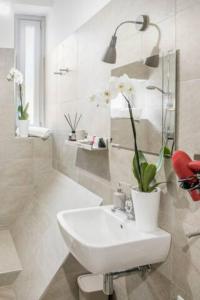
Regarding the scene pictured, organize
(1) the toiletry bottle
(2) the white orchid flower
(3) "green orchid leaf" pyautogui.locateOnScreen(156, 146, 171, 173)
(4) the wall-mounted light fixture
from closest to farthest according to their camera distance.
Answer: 1. (3) "green orchid leaf" pyautogui.locateOnScreen(156, 146, 171, 173)
2. (4) the wall-mounted light fixture
3. (1) the toiletry bottle
4. (2) the white orchid flower

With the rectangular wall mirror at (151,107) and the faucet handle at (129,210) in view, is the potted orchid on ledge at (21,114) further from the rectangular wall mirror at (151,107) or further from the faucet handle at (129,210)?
the faucet handle at (129,210)

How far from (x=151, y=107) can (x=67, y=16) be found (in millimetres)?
1875

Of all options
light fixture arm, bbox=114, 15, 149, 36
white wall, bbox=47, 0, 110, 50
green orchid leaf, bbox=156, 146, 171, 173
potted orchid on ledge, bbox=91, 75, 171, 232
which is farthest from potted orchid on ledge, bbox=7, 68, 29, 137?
green orchid leaf, bbox=156, 146, 171, 173

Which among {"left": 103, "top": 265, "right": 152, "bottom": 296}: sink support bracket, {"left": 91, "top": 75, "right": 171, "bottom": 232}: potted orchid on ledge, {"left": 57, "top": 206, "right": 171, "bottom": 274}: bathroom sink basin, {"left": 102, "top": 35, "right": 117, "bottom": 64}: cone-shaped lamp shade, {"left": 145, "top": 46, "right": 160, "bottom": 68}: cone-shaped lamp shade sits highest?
{"left": 102, "top": 35, "right": 117, "bottom": 64}: cone-shaped lamp shade

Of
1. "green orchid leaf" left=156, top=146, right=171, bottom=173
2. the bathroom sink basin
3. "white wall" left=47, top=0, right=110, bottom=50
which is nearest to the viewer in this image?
the bathroom sink basin

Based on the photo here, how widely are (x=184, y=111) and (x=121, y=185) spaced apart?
740 mm

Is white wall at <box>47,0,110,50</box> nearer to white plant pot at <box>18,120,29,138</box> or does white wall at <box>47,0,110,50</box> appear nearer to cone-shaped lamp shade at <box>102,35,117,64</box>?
cone-shaped lamp shade at <box>102,35,117,64</box>

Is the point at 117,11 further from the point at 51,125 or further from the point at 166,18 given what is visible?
the point at 51,125

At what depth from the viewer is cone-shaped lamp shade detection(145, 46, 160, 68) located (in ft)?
5.46

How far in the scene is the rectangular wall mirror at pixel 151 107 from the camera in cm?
154

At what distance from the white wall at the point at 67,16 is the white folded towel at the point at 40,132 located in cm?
91

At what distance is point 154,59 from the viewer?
1686mm

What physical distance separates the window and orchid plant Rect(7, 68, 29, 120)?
0.15 m

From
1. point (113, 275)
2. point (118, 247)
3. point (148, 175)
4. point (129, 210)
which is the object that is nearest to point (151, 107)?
point (148, 175)
